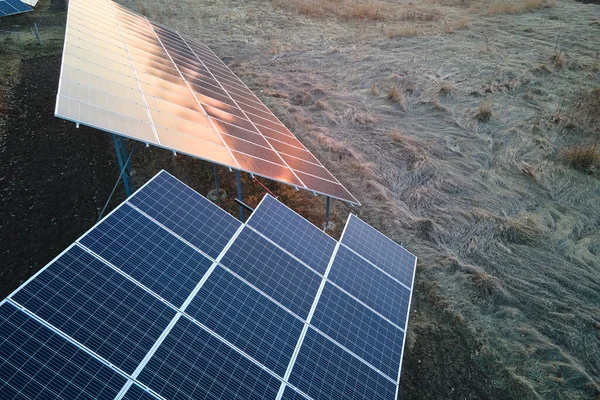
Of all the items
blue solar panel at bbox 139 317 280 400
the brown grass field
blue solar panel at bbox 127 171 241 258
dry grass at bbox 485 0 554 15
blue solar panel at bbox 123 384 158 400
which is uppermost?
dry grass at bbox 485 0 554 15

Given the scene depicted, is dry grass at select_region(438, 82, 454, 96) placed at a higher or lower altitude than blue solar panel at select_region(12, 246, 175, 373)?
lower

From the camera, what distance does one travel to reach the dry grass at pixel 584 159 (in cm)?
1577

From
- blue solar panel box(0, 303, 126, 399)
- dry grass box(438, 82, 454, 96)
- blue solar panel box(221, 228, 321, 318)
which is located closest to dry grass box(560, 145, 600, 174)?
dry grass box(438, 82, 454, 96)

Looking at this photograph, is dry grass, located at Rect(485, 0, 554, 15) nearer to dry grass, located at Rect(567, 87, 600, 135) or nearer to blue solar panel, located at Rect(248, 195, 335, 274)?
dry grass, located at Rect(567, 87, 600, 135)

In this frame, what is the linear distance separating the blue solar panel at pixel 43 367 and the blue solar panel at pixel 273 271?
117 inches

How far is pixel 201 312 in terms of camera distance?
6758 mm

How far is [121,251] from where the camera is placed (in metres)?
6.75

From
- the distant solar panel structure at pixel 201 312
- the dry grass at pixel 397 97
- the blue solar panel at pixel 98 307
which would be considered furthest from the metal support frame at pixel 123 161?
the dry grass at pixel 397 97

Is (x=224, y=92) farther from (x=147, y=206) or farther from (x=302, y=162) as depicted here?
(x=147, y=206)

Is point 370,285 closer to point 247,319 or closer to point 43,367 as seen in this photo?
point 247,319

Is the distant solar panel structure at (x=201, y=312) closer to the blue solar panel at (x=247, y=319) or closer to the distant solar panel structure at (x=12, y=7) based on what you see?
the blue solar panel at (x=247, y=319)

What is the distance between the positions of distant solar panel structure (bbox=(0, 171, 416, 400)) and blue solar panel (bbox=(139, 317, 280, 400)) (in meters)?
0.02

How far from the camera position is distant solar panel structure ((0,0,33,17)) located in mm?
26062

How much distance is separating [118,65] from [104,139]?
4973 millimetres
